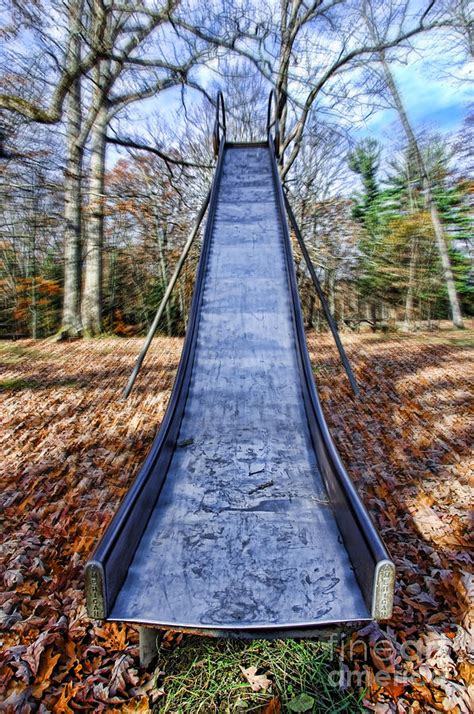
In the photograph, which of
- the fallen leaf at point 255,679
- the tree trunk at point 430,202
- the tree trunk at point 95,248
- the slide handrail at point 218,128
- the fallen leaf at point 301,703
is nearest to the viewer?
the fallen leaf at point 301,703

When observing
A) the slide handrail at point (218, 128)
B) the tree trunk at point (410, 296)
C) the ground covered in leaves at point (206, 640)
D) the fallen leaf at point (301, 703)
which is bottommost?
the fallen leaf at point (301, 703)

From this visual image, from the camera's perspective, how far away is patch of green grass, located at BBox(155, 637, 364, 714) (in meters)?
2.10

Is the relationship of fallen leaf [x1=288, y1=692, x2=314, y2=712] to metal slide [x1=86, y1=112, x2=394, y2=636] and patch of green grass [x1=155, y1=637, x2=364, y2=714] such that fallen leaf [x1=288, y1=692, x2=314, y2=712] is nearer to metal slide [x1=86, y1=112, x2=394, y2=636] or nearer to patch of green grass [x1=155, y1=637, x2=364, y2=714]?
patch of green grass [x1=155, y1=637, x2=364, y2=714]

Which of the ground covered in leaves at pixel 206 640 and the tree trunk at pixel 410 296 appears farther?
the tree trunk at pixel 410 296

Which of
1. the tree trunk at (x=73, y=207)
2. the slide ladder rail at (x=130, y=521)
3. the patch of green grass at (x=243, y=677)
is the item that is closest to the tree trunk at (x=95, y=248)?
the tree trunk at (x=73, y=207)

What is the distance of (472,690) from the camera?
6.59 feet

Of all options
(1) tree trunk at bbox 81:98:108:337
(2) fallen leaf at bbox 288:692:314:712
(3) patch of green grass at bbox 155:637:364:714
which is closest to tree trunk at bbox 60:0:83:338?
(1) tree trunk at bbox 81:98:108:337

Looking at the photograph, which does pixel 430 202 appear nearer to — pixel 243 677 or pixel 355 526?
pixel 355 526

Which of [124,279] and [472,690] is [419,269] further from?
[472,690]

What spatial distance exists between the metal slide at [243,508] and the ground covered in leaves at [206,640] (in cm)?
59

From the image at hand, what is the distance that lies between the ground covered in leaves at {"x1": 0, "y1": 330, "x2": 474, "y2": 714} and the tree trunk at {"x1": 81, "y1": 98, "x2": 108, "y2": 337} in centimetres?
475

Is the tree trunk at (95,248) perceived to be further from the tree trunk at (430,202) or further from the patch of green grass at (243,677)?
the patch of green grass at (243,677)

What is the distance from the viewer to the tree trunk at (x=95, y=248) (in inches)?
426

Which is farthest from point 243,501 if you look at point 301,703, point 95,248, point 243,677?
point 95,248
